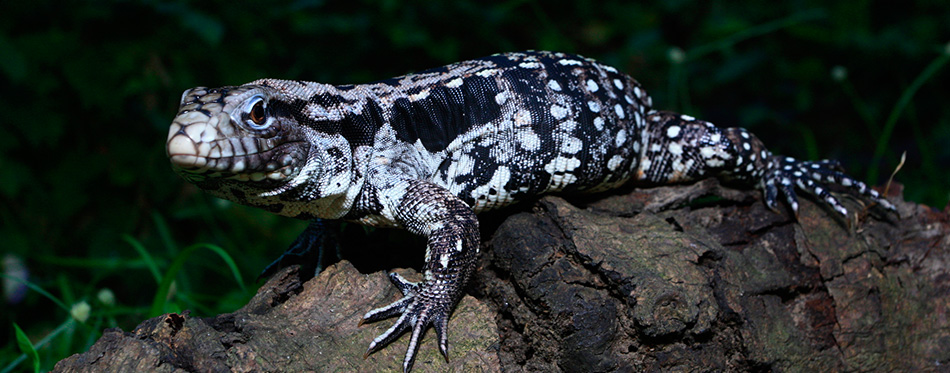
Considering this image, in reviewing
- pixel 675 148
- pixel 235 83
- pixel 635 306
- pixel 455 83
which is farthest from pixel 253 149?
pixel 235 83

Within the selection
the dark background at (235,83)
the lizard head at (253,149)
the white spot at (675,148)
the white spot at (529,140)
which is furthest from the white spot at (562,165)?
the dark background at (235,83)

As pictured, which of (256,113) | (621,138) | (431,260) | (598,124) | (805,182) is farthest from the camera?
(805,182)

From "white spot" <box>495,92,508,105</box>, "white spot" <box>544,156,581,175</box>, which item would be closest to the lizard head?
"white spot" <box>495,92,508,105</box>

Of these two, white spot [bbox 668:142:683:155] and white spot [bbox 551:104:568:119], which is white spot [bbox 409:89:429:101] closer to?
white spot [bbox 551:104:568:119]

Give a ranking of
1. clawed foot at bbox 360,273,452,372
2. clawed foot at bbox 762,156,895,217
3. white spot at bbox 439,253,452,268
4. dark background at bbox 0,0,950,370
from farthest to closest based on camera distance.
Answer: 1. dark background at bbox 0,0,950,370
2. clawed foot at bbox 762,156,895,217
3. white spot at bbox 439,253,452,268
4. clawed foot at bbox 360,273,452,372

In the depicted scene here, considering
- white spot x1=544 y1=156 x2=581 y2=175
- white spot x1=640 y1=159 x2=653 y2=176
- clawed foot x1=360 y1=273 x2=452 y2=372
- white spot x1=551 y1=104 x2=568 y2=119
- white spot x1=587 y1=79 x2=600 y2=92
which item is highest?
white spot x1=587 y1=79 x2=600 y2=92

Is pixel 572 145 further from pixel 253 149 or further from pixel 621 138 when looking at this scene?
pixel 253 149

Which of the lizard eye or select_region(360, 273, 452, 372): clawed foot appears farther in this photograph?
select_region(360, 273, 452, 372): clawed foot

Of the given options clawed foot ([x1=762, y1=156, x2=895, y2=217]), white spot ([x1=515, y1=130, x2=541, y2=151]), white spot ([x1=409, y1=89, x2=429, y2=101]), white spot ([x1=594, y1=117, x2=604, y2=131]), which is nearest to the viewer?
white spot ([x1=409, y1=89, x2=429, y2=101])
